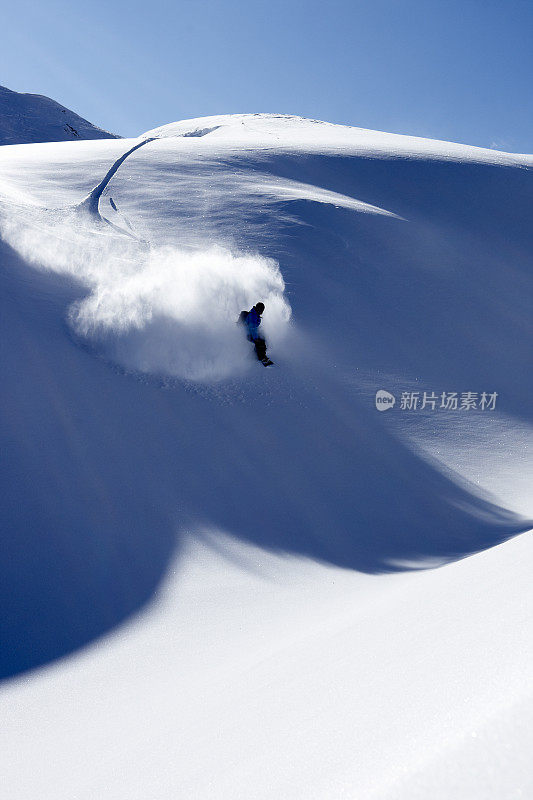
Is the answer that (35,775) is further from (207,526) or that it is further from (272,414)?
(272,414)

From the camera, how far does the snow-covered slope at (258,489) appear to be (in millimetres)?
1318

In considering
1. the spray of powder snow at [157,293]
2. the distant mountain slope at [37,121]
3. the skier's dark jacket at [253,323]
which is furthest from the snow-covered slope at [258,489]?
the distant mountain slope at [37,121]

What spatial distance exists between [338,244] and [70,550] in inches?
322

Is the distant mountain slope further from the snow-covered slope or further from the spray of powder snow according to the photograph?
the spray of powder snow

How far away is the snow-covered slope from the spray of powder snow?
0.14 ft

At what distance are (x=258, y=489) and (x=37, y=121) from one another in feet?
168

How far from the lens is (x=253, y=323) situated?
745cm

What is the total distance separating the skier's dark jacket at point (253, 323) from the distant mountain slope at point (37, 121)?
141ft

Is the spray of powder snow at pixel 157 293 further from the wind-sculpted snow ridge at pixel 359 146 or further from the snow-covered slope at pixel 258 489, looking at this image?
Result: the wind-sculpted snow ridge at pixel 359 146

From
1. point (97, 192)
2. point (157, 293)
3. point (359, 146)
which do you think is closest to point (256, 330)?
point (157, 293)

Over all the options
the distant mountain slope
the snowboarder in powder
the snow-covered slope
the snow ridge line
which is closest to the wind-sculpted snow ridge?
the snow-covered slope

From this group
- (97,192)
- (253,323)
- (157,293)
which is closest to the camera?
(253,323)

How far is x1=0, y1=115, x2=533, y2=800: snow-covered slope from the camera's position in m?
1.32

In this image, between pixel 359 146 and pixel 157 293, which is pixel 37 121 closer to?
pixel 359 146
